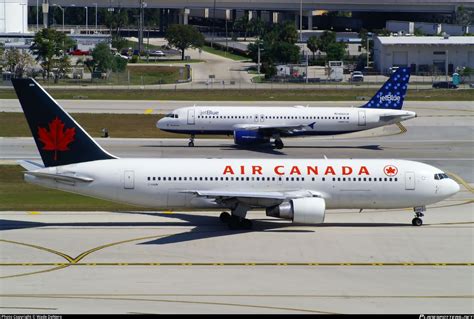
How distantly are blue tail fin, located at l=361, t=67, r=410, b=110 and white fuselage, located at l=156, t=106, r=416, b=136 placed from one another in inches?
28.9

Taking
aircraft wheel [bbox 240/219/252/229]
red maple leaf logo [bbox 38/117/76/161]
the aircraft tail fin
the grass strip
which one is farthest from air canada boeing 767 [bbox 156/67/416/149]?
the grass strip

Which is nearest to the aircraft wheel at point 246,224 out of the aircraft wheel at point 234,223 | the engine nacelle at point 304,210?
the aircraft wheel at point 234,223

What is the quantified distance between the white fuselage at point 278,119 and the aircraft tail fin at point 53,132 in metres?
34.0

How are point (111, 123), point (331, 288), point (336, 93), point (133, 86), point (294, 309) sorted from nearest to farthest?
1. point (294, 309)
2. point (331, 288)
3. point (111, 123)
4. point (336, 93)
5. point (133, 86)

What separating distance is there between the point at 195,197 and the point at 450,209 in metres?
16.0

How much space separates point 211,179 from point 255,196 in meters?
2.83

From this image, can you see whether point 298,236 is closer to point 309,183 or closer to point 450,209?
point 309,183

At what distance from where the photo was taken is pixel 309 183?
158 ft

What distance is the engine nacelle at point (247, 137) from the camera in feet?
262

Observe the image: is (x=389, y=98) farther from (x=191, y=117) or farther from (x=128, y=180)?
(x=128, y=180)

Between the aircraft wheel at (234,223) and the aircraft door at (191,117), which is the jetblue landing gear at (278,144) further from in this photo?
the aircraft wheel at (234,223)

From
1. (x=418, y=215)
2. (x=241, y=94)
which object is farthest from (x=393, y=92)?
(x=241, y=94)

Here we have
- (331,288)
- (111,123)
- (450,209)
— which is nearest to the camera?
(331,288)

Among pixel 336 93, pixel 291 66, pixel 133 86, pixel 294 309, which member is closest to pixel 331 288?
pixel 294 309
